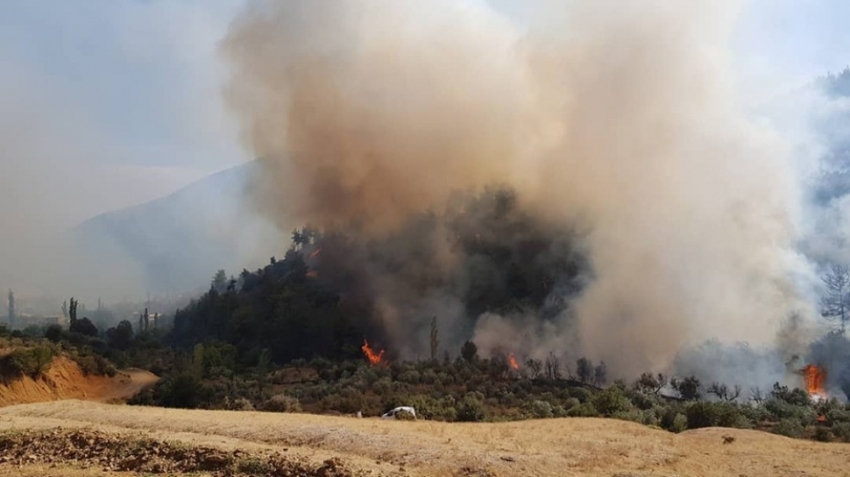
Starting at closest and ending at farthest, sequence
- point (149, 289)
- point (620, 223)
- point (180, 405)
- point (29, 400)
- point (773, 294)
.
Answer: point (180, 405) < point (29, 400) < point (773, 294) < point (620, 223) < point (149, 289)

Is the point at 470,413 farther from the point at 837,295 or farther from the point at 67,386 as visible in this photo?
the point at 837,295

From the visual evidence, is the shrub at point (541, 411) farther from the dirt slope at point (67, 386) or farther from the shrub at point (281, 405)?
the dirt slope at point (67, 386)

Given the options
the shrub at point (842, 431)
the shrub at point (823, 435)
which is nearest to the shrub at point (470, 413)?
the shrub at point (823, 435)

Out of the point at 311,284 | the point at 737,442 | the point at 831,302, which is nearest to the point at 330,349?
the point at 311,284

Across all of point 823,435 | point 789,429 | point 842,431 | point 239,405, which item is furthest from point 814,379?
point 239,405

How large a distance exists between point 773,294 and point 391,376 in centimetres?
2449

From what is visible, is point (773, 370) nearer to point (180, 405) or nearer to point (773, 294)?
point (773, 294)

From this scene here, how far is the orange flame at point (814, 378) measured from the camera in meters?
33.8

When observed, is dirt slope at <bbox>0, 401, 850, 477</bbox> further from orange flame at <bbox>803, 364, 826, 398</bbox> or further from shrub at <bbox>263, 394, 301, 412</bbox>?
orange flame at <bbox>803, 364, 826, 398</bbox>

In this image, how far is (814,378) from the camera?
34.7 metres

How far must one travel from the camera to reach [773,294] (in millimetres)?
39500

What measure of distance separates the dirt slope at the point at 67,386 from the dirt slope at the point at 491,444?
13.9 metres

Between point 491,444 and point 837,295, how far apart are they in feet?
123

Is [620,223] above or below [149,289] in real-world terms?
below
